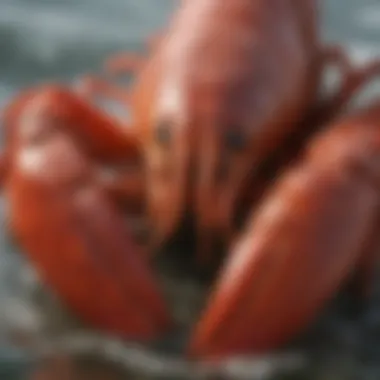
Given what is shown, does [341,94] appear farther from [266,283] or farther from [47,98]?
[266,283]

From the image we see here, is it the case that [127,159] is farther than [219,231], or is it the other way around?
[127,159]

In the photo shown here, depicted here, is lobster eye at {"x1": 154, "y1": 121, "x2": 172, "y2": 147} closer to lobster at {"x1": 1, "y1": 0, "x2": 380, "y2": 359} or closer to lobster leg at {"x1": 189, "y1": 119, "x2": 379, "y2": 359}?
lobster at {"x1": 1, "y1": 0, "x2": 380, "y2": 359}

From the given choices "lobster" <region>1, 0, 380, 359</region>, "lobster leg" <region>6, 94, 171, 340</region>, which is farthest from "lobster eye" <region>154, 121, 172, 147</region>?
"lobster leg" <region>6, 94, 171, 340</region>

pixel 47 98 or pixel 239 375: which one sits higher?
pixel 47 98

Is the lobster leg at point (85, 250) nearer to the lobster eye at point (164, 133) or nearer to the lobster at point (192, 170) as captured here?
the lobster at point (192, 170)

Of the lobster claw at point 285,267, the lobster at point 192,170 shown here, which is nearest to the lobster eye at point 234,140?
the lobster at point 192,170

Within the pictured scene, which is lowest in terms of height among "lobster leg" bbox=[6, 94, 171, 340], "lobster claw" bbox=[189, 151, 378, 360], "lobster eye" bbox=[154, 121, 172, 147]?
"lobster claw" bbox=[189, 151, 378, 360]

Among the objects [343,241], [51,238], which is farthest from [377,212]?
[51,238]

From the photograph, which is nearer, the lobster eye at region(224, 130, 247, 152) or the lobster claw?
the lobster claw
